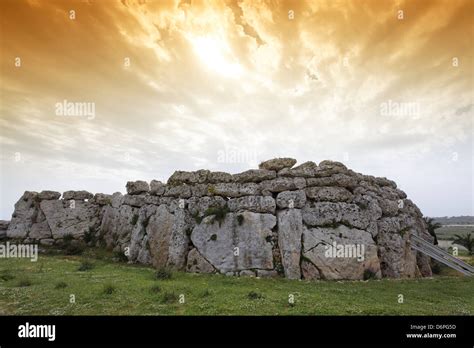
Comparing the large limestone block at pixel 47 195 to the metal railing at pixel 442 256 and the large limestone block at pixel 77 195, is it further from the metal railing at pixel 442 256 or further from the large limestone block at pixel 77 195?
the metal railing at pixel 442 256

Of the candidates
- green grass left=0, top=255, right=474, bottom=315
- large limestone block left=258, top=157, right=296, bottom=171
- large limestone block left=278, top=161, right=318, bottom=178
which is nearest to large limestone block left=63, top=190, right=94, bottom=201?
green grass left=0, top=255, right=474, bottom=315

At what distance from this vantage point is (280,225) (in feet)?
75.3

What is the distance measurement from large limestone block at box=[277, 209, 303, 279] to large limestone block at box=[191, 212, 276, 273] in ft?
2.73

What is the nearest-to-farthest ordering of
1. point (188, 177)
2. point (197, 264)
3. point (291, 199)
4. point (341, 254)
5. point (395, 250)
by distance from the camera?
point (341, 254), point (395, 250), point (197, 264), point (291, 199), point (188, 177)

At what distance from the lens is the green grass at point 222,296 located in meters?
12.5

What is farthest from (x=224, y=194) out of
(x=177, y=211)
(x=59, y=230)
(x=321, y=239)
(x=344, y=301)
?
(x=59, y=230)

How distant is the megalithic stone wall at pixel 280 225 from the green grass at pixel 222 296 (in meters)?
1.93

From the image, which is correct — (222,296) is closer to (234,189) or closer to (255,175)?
(234,189)

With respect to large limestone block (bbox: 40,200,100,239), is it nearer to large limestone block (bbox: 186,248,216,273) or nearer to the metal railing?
large limestone block (bbox: 186,248,216,273)

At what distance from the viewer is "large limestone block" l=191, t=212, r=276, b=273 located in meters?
22.0

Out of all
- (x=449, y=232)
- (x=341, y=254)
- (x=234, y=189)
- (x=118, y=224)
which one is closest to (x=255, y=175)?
(x=234, y=189)

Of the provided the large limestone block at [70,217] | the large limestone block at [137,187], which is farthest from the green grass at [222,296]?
the large limestone block at [70,217]

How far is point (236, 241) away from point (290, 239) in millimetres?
4181
